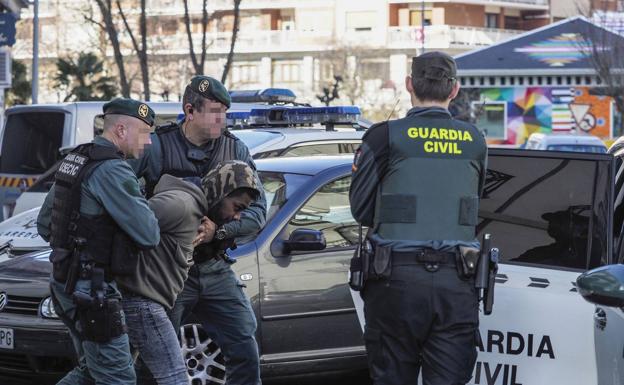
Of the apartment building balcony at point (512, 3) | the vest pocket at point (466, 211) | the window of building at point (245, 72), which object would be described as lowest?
the vest pocket at point (466, 211)

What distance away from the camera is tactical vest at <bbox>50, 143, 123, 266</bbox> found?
4930 mm

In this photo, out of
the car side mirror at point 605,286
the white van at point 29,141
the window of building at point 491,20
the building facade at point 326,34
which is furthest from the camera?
the window of building at point 491,20

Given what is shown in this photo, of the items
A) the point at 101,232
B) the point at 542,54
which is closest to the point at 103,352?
the point at 101,232

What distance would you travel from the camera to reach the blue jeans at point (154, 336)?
5109 mm

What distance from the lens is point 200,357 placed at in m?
7.08

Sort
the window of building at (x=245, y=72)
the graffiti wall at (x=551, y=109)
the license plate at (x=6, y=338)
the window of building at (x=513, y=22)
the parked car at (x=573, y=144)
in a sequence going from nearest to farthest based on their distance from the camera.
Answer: the license plate at (x=6, y=338) < the parked car at (x=573, y=144) < the graffiti wall at (x=551, y=109) < the window of building at (x=245, y=72) < the window of building at (x=513, y=22)

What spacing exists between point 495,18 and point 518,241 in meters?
79.2

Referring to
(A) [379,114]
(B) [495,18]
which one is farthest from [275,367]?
(B) [495,18]

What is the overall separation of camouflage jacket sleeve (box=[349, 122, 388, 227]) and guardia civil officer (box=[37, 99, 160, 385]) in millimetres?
823

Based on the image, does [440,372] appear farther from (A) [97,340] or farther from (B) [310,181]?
(B) [310,181]

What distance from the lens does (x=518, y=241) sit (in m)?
5.70

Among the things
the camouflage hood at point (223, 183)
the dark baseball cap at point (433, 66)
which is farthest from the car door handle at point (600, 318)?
the camouflage hood at point (223, 183)

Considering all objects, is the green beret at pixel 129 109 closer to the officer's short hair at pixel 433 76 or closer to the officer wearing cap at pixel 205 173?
the officer wearing cap at pixel 205 173

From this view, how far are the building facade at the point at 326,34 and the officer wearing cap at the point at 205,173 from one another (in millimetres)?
62229
